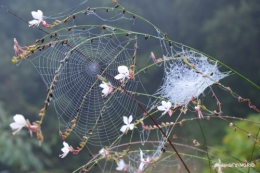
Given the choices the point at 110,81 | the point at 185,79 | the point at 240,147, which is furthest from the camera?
the point at 240,147

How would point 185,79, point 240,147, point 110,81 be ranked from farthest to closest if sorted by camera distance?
point 240,147
point 110,81
point 185,79

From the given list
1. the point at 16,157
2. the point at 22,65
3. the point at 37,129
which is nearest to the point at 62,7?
the point at 22,65

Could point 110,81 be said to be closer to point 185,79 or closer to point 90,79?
point 90,79

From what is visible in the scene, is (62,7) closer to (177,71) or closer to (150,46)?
(150,46)

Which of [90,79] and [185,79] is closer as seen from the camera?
[185,79]

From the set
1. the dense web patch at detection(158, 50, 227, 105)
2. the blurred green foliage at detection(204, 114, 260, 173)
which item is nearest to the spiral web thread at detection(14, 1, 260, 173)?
the dense web patch at detection(158, 50, 227, 105)

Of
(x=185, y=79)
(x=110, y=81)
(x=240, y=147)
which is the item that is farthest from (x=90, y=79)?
(x=240, y=147)

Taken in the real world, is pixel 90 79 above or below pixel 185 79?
above

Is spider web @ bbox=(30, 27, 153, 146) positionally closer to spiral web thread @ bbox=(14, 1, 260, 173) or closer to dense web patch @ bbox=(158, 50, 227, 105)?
spiral web thread @ bbox=(14, 1, 260, 173)

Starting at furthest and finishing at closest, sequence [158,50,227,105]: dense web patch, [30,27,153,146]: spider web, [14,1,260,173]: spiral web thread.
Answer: [30,27,153,146]: spider web < [14,1,260,173]: spiral web thread < [158,50,227,105]: dense web patch

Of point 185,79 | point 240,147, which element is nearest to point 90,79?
point 185,79

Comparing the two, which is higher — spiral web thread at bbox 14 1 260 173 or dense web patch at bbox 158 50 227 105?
spiral web thread at bbox 14 1 260 173

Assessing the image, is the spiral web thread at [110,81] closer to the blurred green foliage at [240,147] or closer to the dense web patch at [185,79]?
the dense web patch at [185,79]
